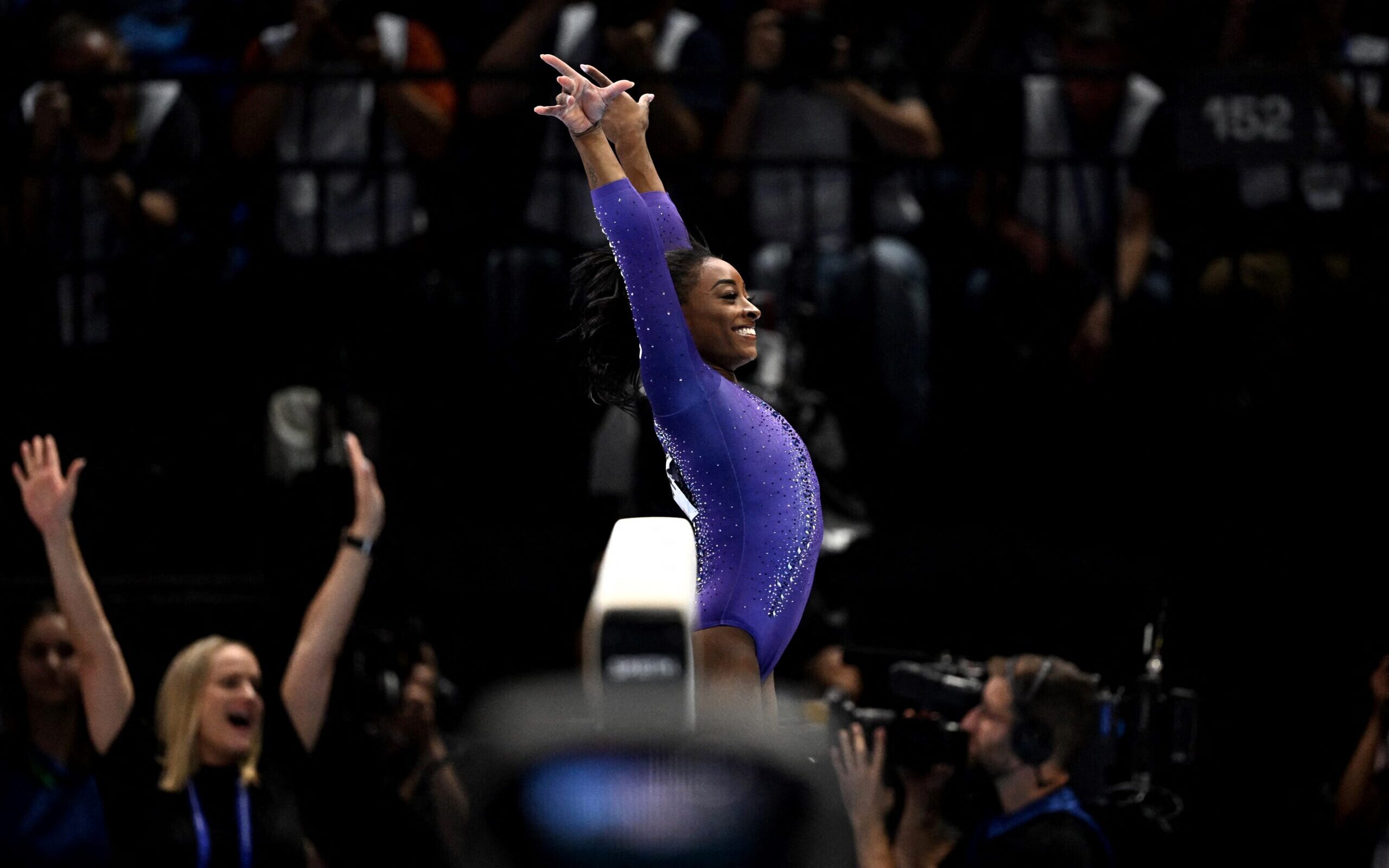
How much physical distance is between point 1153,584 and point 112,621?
129 inches

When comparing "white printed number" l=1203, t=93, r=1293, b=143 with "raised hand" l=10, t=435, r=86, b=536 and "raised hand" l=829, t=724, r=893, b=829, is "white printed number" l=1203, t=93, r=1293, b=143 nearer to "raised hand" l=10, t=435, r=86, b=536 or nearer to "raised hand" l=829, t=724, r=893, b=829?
"raised hand" l=829, t=724, r=893, b=829

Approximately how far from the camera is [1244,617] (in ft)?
16.6

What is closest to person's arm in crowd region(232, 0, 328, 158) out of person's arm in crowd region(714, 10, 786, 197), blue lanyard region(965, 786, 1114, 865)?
person's arm in crowd region(714, 10, 786, 197)

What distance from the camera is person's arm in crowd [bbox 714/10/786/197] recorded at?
5.12 metres

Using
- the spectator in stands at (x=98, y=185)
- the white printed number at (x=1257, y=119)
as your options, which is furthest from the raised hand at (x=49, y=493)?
the white printed number at (x=1257, y=119)

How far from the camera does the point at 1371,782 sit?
4.21 metres

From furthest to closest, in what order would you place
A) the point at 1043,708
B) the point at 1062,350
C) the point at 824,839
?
the point at 1062,350
the point at 1043,708
the point at 824,839

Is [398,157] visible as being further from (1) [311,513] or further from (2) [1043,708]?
(2) [1043,708]

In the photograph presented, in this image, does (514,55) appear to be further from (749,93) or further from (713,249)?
(713,249)

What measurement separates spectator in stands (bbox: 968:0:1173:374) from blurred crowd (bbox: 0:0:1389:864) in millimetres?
11

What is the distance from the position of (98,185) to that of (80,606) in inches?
80.0

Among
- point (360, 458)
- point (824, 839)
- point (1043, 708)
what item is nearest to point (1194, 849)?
point (1043, 708)

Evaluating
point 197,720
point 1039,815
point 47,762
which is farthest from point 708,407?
point 47,762

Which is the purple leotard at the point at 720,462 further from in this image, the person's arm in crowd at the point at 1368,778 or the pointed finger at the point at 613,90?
the person's arm in crowd at the point at 1368,778
